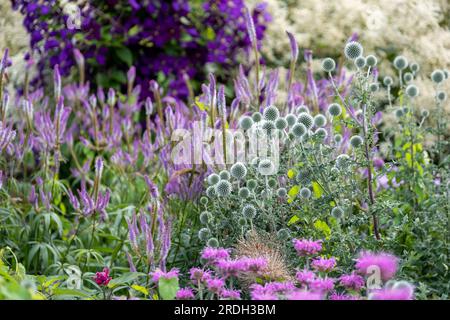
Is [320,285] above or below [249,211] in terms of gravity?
below

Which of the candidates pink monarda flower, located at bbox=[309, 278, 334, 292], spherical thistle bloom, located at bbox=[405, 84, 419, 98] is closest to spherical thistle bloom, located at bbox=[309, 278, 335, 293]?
pink monarda flower, located at bbox=[309, 278, 334, 292]

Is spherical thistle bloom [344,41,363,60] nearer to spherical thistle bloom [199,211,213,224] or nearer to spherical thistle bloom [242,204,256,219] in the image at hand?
spherical thistle bloom [242,204,256,219]

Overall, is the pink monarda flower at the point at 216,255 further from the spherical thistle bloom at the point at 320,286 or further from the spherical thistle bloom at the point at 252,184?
the spherical thistle bloom at the point at 252,184

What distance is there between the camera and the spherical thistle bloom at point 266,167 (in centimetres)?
233

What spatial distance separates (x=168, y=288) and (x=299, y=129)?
29.8 inches

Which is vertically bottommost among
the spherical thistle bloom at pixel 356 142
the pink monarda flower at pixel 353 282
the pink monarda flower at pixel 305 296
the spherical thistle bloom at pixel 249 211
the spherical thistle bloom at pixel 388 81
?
the pink monarda flower at pixel 353 282

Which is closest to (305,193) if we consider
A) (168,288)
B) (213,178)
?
(213,178)

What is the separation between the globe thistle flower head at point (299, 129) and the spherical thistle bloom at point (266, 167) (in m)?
0.12

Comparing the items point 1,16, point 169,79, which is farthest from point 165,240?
point 1,16

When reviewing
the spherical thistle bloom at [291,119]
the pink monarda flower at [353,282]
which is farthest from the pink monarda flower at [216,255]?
the spherical thistle bloom at [291,119]

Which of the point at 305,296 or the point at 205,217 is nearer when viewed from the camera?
the point at 305,296

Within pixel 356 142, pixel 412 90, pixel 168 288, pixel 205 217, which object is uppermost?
pixel 412 90

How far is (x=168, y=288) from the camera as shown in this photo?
5.90 ft

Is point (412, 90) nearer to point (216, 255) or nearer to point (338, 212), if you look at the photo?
point (338, 212)
